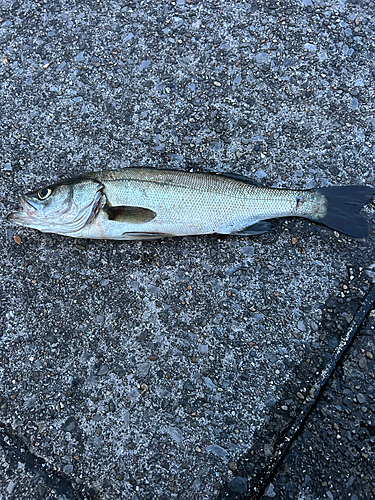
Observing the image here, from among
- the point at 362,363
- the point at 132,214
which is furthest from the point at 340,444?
the point at 132,214

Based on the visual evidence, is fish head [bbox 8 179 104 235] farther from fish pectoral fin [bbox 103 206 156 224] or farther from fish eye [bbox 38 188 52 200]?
fish pectoral fin [bbox 103 206 156 224]

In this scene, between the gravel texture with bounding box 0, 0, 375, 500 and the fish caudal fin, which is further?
the fish caudal fin

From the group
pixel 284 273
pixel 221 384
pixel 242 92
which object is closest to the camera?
pixel 221 384

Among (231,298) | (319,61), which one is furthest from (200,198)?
(319,61)

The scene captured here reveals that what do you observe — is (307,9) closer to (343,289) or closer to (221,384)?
(343,289)

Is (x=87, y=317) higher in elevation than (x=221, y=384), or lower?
higher

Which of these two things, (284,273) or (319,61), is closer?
(284,273)

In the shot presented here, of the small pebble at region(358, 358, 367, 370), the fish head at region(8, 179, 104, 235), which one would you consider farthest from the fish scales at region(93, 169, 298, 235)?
the small pebble at region(358, 358, 367, 370)

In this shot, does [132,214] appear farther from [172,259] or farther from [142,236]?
[172,259]
